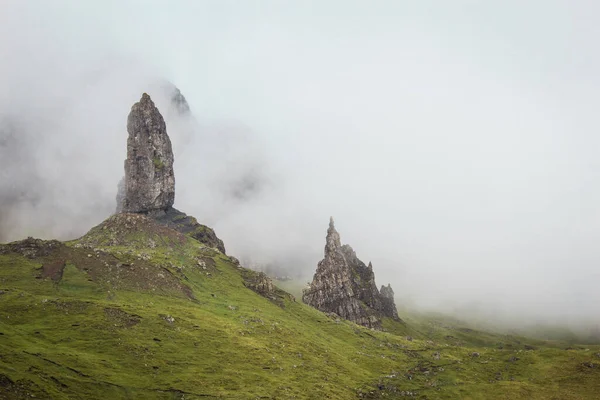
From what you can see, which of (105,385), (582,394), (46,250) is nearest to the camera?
(105,385)

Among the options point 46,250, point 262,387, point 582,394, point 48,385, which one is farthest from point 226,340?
point 582,394

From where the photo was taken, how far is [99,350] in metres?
100

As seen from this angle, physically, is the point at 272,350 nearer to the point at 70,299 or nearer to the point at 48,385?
the point at 70,299

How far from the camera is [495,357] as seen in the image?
171875 mm

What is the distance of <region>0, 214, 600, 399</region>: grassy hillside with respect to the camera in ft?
285

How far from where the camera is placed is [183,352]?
4491 inches

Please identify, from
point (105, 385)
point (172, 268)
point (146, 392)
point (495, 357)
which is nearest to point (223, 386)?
point (146, 392)

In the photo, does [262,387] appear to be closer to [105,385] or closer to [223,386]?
[223,386]

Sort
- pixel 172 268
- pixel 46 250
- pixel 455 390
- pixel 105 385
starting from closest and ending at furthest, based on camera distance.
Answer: pixel 105 385
pixel 455 390
pixel 46 250
pixel 172 268

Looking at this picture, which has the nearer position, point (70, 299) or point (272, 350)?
point (70, 299)

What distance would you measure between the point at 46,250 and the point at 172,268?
50.5 meters

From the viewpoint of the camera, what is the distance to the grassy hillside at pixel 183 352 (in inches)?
3425

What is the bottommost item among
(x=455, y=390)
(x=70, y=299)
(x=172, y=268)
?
(x=455, y=390)

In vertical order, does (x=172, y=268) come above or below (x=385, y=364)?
above
